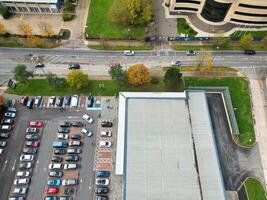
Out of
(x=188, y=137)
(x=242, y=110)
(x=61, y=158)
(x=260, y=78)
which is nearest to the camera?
(x=188, y=137)

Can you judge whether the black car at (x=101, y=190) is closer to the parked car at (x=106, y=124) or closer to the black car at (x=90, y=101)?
the parked car at (x=106, y=124)

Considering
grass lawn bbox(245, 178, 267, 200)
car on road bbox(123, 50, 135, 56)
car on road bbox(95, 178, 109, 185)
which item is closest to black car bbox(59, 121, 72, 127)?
car on road bbox(95, 178, 109, 185)

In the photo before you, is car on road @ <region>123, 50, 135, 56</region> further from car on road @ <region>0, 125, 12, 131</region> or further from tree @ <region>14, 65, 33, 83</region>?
car on road @ <region>0, 125, 12, 131</region>

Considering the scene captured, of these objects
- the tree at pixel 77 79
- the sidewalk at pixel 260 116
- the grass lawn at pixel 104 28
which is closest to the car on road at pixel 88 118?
the tree at pixel 77 79

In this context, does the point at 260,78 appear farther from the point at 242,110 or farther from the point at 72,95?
the point at 72,95

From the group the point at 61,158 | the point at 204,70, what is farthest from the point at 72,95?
the point at 204,70
